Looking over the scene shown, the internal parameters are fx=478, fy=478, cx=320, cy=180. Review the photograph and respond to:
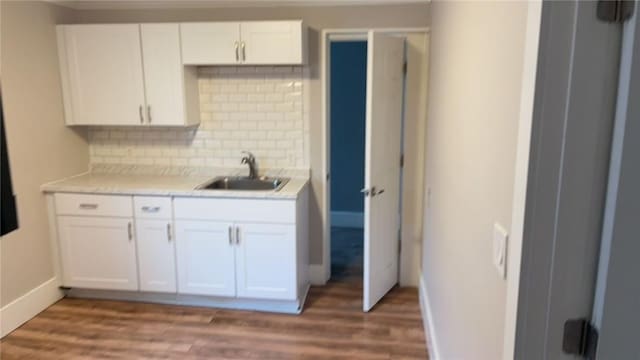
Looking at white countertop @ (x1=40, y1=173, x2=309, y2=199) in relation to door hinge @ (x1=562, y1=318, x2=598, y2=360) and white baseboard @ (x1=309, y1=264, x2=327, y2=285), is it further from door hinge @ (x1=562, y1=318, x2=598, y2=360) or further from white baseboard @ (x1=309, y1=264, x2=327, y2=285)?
door hinge @ (x1=562, y1=318, x2=598, y2=360)

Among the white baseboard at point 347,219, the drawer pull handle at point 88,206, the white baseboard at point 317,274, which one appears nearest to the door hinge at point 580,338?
the white baseboard at point 317,274

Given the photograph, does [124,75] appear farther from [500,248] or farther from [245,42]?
[500,248]

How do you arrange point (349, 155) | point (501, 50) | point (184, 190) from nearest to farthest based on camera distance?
1. point (501, 50)
2. point (184, 190)
3. point (349, 155)

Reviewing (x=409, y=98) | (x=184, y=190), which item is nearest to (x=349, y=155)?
(x=409, y=98)

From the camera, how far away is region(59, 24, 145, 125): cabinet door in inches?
135

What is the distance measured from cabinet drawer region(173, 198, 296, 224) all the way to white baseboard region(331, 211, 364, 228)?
2.41 meters

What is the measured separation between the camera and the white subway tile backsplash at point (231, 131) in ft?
12.1

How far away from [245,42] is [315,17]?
59cm

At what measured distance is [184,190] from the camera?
10.8 feet

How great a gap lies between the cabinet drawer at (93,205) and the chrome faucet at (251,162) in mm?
891

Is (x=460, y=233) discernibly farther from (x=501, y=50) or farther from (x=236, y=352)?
(x=236, y=352)

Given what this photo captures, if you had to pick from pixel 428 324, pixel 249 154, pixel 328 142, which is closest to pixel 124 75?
pixel 249 154

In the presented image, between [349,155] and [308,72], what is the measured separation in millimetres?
1904

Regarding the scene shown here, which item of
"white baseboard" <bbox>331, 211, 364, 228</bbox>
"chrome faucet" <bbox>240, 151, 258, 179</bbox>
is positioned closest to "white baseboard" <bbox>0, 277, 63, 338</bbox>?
"chrome faucet" <bbox>240, 151, 258, 179</bbox>
